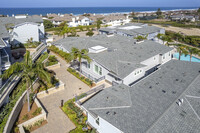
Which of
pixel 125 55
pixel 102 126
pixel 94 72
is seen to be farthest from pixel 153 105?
pixel 94 72

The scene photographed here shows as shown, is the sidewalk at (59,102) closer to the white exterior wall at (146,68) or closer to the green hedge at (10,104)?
the green hedge at (10,104)

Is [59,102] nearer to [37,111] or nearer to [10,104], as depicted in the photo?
[37,111]

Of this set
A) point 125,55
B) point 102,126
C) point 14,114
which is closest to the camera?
point 102,126

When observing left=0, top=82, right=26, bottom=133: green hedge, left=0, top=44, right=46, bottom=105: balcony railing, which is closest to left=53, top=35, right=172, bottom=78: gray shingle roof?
left=0, top=82, right=26, bottom=133: green hedge

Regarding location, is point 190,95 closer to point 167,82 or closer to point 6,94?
point 167,82

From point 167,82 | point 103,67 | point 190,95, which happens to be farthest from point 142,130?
point 103,67

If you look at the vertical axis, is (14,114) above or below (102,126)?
above
